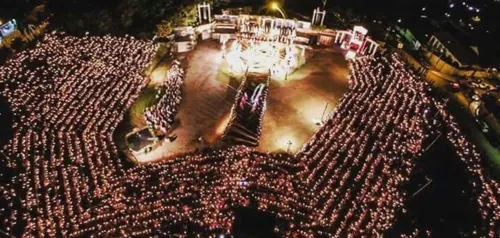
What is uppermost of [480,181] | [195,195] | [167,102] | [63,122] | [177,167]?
[167,102]

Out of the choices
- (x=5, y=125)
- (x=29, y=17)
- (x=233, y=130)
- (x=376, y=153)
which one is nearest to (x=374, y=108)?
(x=376, y=153)

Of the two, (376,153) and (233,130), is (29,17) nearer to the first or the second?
(233,130)

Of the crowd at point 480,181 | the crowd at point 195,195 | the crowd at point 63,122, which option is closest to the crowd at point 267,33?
the crowd at point 63,122

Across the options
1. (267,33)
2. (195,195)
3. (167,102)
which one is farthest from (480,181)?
(167,102)

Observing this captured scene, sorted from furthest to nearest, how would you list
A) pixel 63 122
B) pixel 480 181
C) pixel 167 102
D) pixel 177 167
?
pixel 167 102
pixel 63 122
pixel 480 181
pixel 177 167

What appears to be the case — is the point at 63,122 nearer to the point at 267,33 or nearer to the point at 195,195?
the point at 195,195

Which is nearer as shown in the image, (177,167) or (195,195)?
(195,195)
